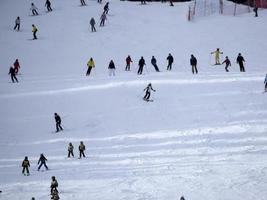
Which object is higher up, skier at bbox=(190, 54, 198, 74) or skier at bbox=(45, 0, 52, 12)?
skier at bbox=(45, 0, 52, 12)

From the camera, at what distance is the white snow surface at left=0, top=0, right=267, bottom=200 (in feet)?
70.0

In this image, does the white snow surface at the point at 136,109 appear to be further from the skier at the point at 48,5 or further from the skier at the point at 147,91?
the skier at the point at 48,5

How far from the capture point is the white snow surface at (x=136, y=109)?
21328 mm

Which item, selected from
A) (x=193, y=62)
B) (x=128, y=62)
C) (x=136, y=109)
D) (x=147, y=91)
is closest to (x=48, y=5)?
(x=128, y=62)

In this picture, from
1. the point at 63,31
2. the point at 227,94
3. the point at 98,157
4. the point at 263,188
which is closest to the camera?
the point at 263,188

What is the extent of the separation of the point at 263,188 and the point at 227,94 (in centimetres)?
913

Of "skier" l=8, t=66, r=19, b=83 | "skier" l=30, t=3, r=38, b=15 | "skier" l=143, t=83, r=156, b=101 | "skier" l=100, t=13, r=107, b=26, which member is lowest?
"skier" l=143, t=83, r=156, b=101

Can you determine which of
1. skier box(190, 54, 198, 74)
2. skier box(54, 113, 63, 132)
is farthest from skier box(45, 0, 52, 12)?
skier box(54, 113, 63, 132)

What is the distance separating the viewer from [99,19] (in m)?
41.9

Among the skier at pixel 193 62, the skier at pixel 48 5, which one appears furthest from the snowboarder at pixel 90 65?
the skier at pixel 48 5

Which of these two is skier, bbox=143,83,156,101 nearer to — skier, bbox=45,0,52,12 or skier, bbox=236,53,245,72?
skier, bbox=236,53,245,72

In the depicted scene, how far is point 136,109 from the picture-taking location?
91.8 feet

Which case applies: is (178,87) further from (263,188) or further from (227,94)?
(263,188)

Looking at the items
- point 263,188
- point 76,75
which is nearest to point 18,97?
point 76,75
